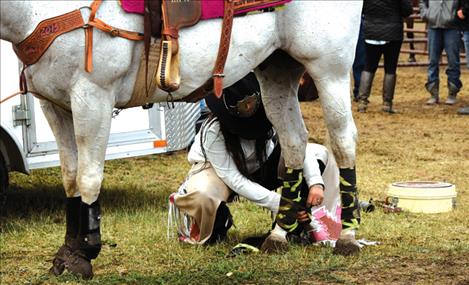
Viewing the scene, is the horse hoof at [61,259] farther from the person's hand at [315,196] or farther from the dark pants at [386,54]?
the dark pants at [386,54]

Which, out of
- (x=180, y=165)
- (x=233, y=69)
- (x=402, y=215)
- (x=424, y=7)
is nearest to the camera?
(x=233, y=69)

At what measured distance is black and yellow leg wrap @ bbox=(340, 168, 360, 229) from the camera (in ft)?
19.9

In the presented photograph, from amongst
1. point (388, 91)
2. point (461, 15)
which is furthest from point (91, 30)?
point (388, 91)

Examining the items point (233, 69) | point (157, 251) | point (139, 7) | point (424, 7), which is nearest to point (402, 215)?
point (157, 251)

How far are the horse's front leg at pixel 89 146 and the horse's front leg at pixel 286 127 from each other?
134cm

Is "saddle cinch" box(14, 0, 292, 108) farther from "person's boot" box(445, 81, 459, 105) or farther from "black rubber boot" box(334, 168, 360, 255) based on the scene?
"person's boot" box(445, 81, 459, 105)

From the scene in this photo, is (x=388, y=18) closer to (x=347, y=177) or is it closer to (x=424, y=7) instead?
(x=424, y=7)

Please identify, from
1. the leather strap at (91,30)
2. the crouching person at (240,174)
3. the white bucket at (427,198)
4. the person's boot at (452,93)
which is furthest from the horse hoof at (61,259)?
the person's boot at (452,93)

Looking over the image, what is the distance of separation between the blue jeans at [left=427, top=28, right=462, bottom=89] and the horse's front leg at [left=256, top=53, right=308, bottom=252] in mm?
8784

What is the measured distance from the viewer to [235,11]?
17.5 ft

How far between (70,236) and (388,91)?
31.9 ft

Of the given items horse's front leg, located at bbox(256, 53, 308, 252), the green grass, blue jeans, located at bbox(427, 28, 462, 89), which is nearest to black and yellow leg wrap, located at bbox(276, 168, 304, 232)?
horse's front leg, located at bbox(256, 53, 308, 252)

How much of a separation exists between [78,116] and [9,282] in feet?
4.75

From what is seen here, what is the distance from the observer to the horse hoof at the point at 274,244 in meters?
6.37
